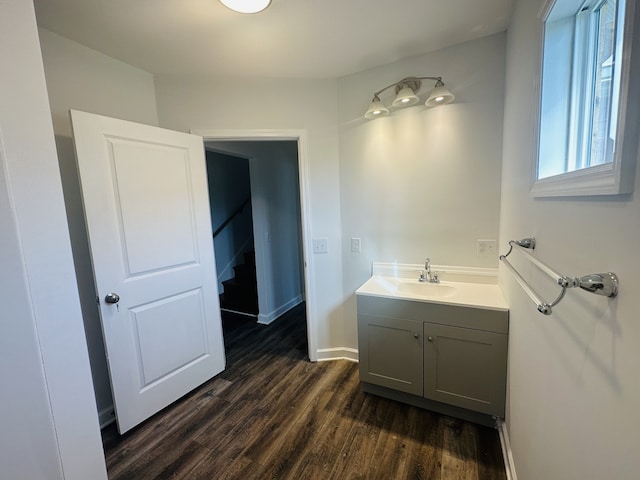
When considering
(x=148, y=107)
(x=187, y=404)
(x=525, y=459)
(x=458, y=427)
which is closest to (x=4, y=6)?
(x=148, y=107)

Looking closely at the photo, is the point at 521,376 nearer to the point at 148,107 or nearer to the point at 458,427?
the point at 458,427

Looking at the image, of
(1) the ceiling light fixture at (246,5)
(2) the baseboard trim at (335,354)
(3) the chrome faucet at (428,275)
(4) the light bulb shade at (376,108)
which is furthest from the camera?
Answer: (2) the baseboard trim at (335,354)

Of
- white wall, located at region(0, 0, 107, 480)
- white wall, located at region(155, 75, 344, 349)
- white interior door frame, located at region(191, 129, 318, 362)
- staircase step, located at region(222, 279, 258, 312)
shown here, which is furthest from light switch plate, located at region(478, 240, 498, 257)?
staircase step, located at region(222, 279, 258, 312)

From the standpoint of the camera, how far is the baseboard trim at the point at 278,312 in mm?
3363

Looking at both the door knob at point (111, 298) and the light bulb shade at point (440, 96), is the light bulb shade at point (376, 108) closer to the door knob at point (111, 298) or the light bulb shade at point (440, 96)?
the light bulb shade at point (440, 96)

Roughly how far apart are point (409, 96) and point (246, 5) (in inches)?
42.9

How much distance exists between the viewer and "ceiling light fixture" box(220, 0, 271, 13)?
4.35ft

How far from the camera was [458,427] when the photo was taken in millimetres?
1740

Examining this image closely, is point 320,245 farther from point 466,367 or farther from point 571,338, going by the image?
point 571,338

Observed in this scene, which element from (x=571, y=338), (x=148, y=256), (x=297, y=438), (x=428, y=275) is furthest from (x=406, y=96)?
(x=297, y=438)

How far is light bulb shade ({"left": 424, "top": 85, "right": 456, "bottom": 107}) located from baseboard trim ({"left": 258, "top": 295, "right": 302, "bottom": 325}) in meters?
2.76

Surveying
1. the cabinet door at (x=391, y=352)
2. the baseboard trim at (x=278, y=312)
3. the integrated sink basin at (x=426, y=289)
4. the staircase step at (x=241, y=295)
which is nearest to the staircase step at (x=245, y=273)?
the staircase step at (x=241, y=295)

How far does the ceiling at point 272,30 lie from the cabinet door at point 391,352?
1.84m

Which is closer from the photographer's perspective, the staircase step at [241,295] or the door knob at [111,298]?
the door knob at [111,298]
